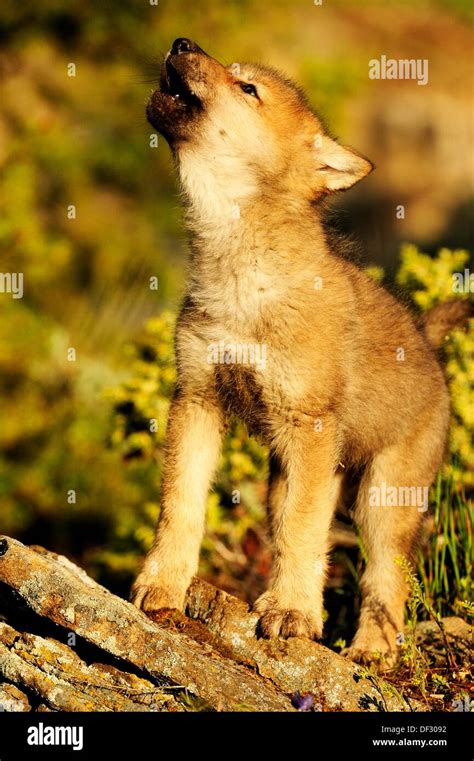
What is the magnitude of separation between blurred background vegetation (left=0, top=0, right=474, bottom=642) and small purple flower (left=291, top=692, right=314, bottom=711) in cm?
151

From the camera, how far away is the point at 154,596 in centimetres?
426

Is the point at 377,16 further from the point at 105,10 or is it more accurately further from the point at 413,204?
the point at 105,10

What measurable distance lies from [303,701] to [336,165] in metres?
2.26

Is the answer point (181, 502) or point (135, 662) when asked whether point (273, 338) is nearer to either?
point (181, 502)

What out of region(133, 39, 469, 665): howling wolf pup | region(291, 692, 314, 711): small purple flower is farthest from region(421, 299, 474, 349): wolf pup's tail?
region(291, 692, 314, 711): small purple flower

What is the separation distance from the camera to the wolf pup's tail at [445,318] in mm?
5285

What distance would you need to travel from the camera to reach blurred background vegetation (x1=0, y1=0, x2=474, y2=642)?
6.34m

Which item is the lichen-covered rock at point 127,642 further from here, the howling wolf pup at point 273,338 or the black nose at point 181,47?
the black nose at point 181,47

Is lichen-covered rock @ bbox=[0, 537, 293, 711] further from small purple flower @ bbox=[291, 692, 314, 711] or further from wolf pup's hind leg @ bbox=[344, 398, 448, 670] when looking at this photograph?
wolf pup's hind leg @ bbox=[344, 398, 448, 670]

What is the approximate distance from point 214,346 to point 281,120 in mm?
1073

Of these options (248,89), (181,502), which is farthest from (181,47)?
(181,502)

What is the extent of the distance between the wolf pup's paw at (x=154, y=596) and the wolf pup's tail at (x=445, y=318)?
194 centimetres
